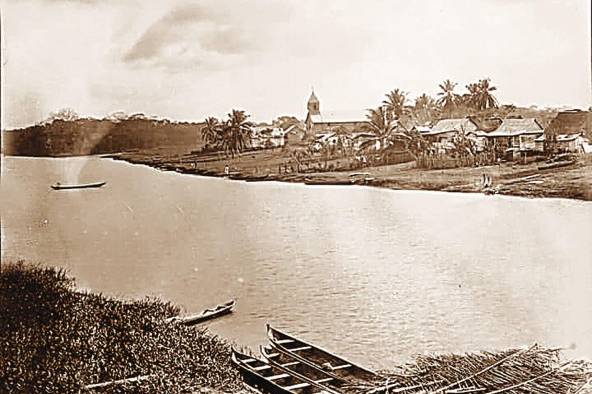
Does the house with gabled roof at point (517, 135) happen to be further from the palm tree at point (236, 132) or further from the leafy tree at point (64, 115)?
the leafy tree at point (64, 115)

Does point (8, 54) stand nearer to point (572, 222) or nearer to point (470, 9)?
point (470, 9)

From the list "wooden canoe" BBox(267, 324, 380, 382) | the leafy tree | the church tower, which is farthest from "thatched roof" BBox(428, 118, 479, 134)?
the leafy tree

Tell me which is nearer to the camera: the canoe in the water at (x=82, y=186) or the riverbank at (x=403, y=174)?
the riverbank at (x=403, y=174)

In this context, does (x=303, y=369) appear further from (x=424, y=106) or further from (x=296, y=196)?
(x=424, y=106)

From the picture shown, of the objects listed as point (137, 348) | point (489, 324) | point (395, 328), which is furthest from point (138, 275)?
point (489, 324)

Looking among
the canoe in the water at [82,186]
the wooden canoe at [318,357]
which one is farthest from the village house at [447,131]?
the canoe in the water at [82,186]

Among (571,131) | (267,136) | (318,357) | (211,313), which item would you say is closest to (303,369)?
(318,357)
